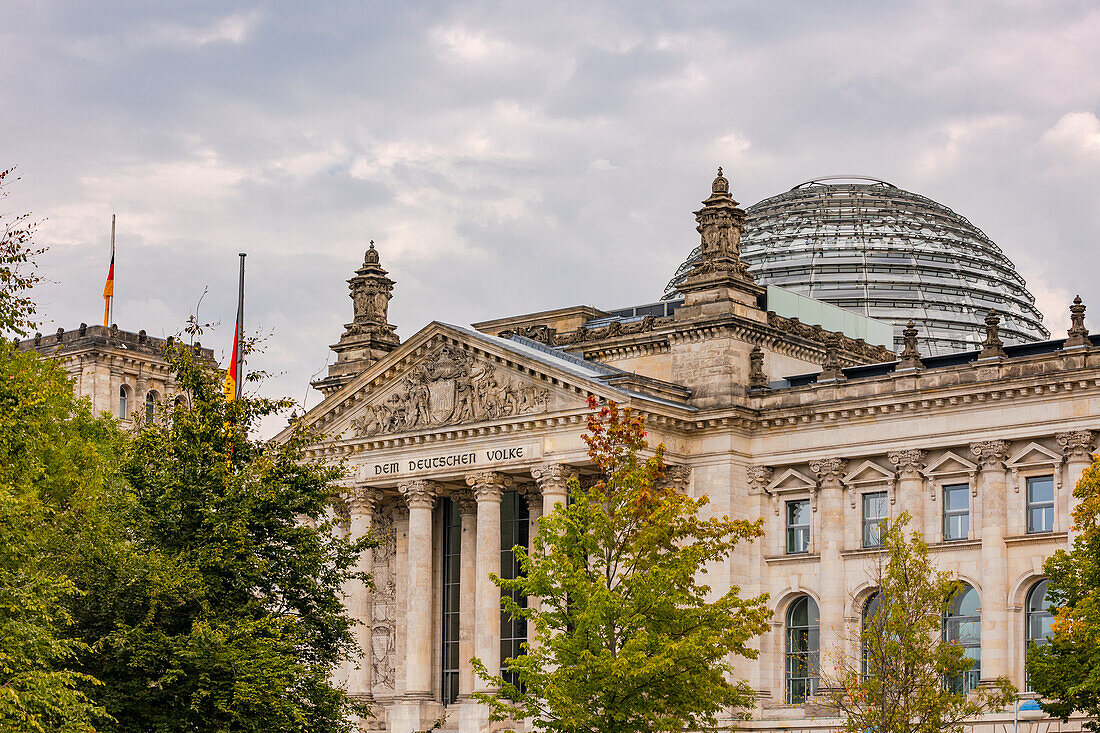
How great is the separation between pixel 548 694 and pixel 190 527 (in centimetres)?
1166

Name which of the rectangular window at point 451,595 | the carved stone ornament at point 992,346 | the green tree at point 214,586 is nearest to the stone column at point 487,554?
the rectangular window at point 451,595

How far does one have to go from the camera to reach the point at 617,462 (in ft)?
181

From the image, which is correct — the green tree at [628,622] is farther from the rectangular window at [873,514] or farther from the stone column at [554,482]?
the stone column at [554,482]

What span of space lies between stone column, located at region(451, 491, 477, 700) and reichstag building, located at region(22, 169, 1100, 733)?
0.11 meters

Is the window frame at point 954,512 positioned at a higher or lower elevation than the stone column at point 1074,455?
lower

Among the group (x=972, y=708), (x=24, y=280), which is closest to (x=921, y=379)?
(x=972, y=708)

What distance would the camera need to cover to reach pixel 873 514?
65.0m

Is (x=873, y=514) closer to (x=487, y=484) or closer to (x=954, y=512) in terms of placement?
(x=954, y=512)

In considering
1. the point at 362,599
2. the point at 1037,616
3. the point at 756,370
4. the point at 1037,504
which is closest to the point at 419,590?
the point at 362,599

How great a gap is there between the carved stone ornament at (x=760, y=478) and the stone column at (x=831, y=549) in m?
2.14

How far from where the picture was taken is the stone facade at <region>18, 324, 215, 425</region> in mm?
113000

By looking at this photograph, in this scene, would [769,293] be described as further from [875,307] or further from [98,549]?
[98,549]

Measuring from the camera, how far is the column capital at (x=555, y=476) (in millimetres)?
67812

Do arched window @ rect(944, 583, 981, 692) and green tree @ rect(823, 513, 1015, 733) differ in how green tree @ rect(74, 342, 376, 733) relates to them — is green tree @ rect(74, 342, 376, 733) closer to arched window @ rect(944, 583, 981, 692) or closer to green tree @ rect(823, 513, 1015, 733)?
green tree @ rect(823, 513, 1015, 733)
